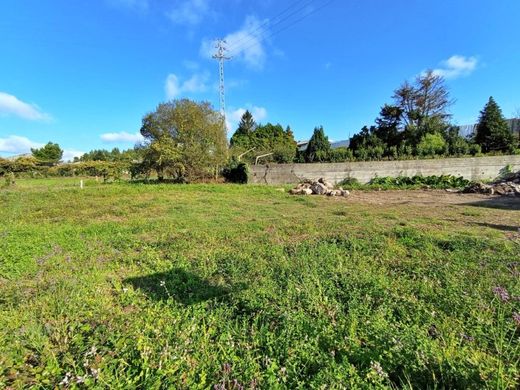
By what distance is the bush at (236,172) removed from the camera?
16.7 m

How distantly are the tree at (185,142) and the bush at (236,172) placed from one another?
630 millimetres

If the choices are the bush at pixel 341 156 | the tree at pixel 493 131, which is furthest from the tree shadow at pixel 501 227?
the tree at pixel 493 131

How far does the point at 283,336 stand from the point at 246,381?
481 millimetres

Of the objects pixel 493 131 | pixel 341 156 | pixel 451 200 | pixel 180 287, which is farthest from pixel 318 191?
pixel 493 131

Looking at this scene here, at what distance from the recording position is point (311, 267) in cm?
336

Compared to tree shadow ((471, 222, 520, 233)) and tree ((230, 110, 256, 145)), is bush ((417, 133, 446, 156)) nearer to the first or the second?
tree shadow ((471, 222, 520, 233))

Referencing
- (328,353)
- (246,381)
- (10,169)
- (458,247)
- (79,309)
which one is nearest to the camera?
(246,381)

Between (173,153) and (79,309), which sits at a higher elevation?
(173,153)

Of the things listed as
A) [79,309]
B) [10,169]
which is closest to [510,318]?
[79,309]

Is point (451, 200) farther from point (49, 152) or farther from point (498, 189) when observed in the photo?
point (49, 152)

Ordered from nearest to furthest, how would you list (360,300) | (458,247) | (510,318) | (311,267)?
Answer: (510,318) < (360,300) < (311,267) < (458,247)

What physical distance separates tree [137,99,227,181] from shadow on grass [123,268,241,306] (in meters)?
14.2

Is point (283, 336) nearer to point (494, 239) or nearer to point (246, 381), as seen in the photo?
point (246, 381)

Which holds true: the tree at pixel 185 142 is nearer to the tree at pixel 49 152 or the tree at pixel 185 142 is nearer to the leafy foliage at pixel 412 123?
the leafy foliage at pixel 412 123
